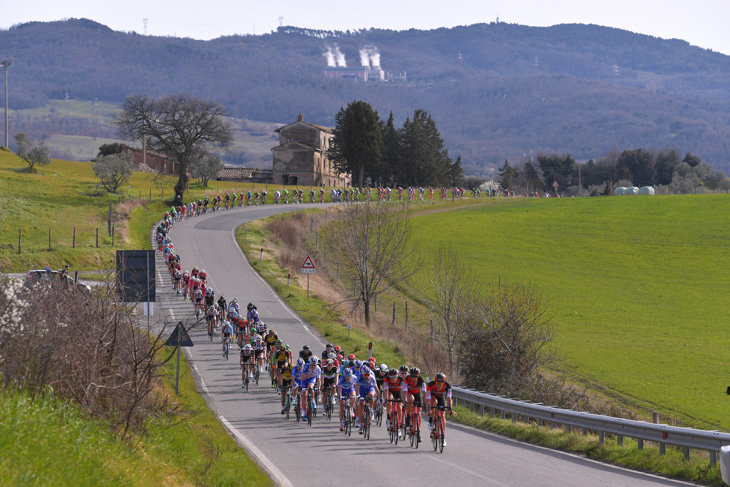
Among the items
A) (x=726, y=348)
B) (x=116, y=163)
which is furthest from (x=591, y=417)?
(x=116, y=163)

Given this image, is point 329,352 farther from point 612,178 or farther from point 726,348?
point 612,178

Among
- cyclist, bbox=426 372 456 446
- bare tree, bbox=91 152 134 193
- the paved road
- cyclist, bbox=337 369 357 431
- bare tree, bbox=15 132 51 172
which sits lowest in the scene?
the paved road

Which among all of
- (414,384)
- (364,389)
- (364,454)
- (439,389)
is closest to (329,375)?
(364,389)

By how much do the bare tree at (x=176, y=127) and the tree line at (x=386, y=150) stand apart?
91.8ft

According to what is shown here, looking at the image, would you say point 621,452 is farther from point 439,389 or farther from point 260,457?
point 260,457

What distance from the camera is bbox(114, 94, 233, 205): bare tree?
222 ft

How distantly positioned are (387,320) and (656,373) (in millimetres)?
14655

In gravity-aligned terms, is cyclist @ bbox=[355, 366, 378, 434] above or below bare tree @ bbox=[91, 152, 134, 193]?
below

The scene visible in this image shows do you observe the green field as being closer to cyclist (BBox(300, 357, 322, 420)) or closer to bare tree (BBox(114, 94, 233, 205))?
cyclist (BBox(300, 357, 322, 420))

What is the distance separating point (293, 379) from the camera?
20.5 metres

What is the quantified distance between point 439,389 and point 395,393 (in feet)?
4.33

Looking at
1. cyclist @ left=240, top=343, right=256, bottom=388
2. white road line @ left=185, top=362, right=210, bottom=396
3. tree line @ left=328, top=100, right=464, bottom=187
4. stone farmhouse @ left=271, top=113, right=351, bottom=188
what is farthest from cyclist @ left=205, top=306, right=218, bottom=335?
stone farmhouse @ left=271, top=113, right=351, bottom=188

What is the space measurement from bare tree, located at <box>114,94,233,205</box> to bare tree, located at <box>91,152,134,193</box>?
3752mm

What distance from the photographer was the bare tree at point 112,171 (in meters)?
71.1
